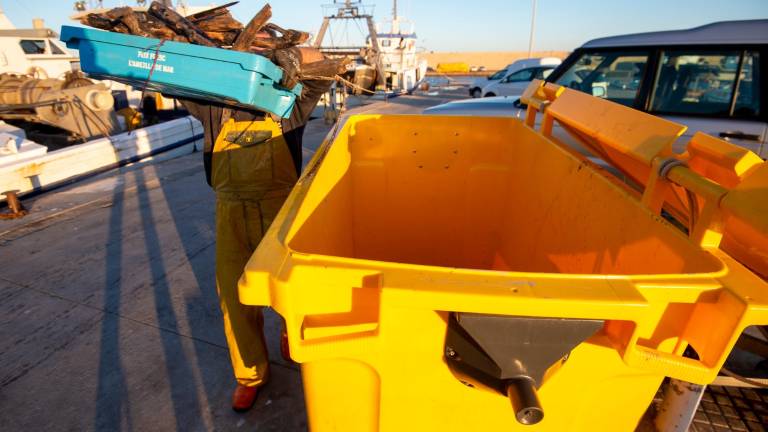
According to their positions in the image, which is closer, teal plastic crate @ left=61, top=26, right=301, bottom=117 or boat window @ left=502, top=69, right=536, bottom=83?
teal plastic crate @ left=61, top=26, right=301, bottom=117

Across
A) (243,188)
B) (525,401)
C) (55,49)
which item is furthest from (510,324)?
(55,49)

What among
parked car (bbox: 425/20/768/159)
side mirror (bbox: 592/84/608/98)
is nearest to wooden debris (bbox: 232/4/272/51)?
parked car (bbox: 425/20/768/159)

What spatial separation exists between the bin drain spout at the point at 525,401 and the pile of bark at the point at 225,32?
1.53 m

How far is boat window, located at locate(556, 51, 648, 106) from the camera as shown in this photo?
4.06 metres

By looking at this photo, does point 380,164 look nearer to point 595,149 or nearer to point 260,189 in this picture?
point 260,189

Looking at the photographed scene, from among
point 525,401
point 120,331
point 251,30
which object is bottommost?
point 120,331

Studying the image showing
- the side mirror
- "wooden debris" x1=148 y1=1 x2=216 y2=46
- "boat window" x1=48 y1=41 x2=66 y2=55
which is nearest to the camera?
"wooden debris" x1=148 y1=1 x2=216 y2=46

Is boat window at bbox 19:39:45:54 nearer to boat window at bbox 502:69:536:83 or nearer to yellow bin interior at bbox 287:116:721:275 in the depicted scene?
yellow bin interior at bbox 287:116:721:275

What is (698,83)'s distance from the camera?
12.2ft

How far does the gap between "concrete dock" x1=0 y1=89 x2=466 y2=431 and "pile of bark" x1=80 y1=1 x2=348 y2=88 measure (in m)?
1.73

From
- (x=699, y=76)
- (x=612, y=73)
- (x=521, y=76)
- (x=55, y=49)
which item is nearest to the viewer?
(x=699, y=76)

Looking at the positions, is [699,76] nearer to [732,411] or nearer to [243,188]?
[732,411]

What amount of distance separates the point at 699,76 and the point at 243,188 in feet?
13.9

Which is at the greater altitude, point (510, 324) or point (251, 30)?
point (251, 30)
